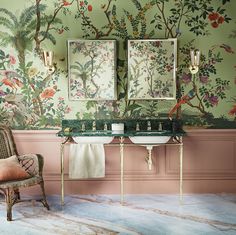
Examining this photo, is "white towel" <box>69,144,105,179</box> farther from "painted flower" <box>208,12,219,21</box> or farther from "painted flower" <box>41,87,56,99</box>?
"painted flower" <box>208,12,219,21</box>

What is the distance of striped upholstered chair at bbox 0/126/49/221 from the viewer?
3635mm

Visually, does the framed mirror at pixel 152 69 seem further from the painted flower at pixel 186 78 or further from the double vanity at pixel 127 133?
the double vanity at pixel 127 133

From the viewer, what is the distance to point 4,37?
4383 mm

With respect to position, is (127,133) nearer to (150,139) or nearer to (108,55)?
(150,139)

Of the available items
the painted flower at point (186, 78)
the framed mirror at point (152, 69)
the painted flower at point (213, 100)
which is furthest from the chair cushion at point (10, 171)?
the painted flower at point (213, 100)

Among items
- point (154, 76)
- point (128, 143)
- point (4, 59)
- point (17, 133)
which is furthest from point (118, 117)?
point (4, 59)

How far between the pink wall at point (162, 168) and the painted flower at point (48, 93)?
1.73 feet

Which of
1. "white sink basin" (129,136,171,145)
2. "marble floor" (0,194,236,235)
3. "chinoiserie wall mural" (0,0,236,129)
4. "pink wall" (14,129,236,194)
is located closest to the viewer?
"marble floor" (0,194,236,235)

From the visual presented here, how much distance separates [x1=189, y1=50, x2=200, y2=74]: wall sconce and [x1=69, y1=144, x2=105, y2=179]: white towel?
4.28ft

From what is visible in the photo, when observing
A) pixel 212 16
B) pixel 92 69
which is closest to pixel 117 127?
pixel 92 69

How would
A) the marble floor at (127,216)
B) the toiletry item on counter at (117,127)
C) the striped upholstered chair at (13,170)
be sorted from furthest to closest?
the toiletry item on counter at (117,127)
the striped upholstered chair at (13,170)
the marble floor at (127,216)

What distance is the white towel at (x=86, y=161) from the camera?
4.26 m

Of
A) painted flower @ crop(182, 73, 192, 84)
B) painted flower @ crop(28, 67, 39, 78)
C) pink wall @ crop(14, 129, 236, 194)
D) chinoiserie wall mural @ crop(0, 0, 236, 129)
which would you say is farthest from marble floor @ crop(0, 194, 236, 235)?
painted flower @ crop(28, 67, 39, 78)

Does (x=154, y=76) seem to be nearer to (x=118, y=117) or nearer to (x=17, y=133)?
(x=118, y=117)
